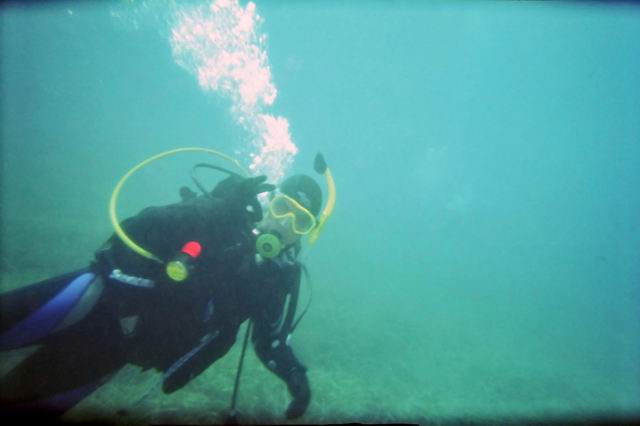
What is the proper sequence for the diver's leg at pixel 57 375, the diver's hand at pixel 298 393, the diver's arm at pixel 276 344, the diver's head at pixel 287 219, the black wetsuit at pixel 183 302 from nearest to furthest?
1. the diver's leg at pixel 57 375
2. the black wetsuit at pixel 183 302
3. the diver's hand at pixel 298 393
4. the diver's arm at pixel 276 344
5. the diver's head at pixel 287 219

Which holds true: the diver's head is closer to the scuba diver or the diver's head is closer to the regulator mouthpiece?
the scuba diver

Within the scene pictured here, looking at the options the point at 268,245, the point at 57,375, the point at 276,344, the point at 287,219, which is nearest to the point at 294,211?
the point at 287,219

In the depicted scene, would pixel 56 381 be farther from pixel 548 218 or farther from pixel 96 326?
pixel 548 218

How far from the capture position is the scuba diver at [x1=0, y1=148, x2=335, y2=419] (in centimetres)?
197

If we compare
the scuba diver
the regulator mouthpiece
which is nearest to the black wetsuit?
the scuba diver

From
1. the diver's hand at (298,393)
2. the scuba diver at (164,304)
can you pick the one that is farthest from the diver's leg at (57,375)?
the diver's hand at (298,393)

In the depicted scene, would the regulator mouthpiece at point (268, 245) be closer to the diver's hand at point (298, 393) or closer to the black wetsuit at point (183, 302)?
the black wetsuit at point (183, 302)

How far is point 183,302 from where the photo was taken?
2.26m

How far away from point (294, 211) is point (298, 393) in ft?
4.88

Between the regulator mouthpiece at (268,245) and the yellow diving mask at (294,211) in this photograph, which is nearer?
the regulator mouthpiece at (268,245)

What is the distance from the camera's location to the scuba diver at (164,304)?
197cm

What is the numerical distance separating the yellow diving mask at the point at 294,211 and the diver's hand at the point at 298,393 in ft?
3.91

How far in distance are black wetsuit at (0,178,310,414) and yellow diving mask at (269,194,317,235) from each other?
22cm

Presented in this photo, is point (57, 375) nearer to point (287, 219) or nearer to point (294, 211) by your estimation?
point (287, 219)
